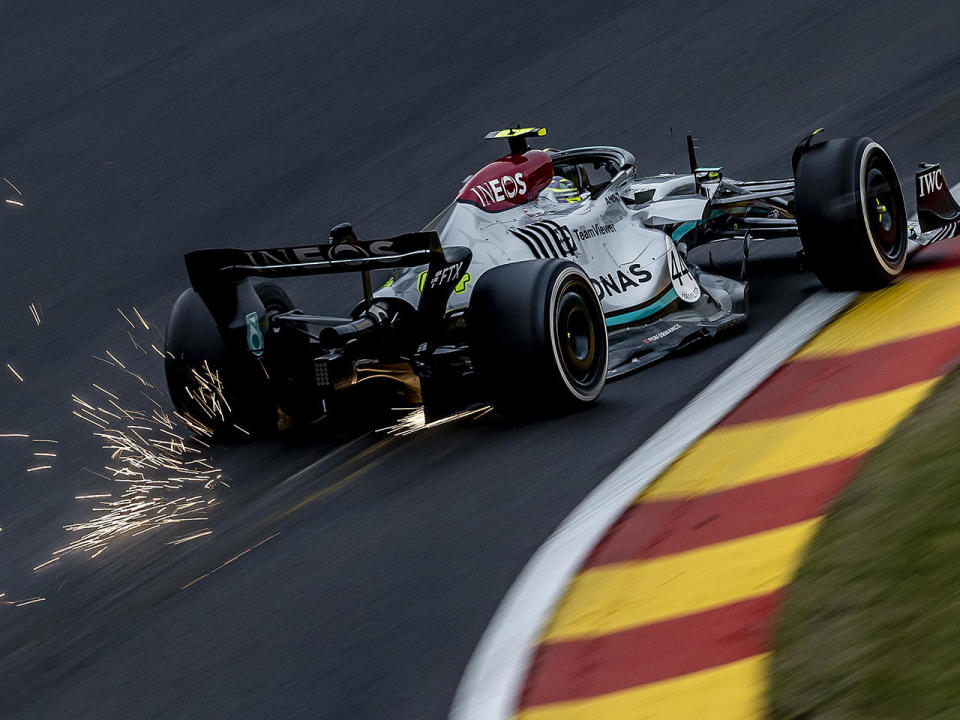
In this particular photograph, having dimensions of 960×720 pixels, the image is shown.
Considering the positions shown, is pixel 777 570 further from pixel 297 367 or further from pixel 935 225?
pixel 935 225

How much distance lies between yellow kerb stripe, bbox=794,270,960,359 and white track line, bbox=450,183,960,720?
10cm

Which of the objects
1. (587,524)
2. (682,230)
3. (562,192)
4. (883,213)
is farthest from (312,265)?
(883,213)

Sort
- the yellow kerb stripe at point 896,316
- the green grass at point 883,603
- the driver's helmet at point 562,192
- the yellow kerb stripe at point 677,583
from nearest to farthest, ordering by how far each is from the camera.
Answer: the green grass at point 883,603
the yellow kerb stripe at point 677,583
the yellow kerb stripe at point 896,316
the driver's helmet at point 562,192

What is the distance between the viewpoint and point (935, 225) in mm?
7309

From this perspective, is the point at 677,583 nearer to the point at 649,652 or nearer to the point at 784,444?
the point at 649,652

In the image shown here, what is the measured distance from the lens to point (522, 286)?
5738mm

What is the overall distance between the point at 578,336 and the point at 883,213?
1768 millimetres

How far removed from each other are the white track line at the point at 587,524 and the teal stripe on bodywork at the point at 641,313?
1.62ft

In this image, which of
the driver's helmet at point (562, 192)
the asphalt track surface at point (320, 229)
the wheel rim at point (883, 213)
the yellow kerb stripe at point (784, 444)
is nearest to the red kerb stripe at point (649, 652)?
the asphalt track surface at point (320, 229)

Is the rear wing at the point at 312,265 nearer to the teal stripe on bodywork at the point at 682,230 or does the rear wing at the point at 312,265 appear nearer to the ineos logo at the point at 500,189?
the ineos logo at the point at 500,189

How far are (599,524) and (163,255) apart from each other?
228 inches

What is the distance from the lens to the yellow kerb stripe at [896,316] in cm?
596

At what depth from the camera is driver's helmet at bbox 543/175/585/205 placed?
705 cm

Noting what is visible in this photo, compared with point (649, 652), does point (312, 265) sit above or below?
above
